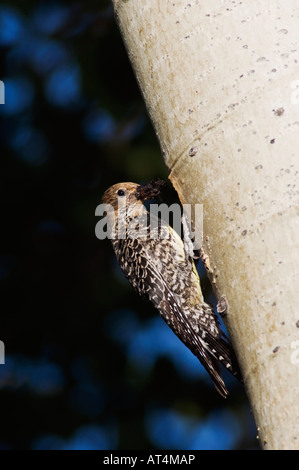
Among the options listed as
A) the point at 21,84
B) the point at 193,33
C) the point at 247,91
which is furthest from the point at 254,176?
the point at 21,84

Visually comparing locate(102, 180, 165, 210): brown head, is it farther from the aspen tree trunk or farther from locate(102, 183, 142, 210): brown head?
the aspen tree trunk

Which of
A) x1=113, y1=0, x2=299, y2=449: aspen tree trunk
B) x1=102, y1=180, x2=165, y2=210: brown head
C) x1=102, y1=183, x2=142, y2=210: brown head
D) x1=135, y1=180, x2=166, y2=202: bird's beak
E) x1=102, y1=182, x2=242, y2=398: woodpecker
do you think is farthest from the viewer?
x1=102, y1=183, x2=142, y2=210: brown head

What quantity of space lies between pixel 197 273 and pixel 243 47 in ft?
7.74

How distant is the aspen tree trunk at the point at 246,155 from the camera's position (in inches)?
63.2

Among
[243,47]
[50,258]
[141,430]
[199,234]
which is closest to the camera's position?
[243,47]

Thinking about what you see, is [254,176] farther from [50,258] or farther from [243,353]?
[50,258]

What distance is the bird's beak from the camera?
374 centimetres

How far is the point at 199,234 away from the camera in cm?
206

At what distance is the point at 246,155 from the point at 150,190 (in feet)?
6.93
